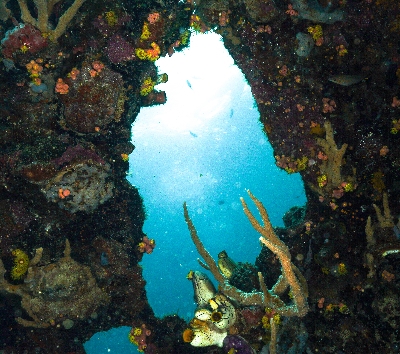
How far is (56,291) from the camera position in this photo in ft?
25.5

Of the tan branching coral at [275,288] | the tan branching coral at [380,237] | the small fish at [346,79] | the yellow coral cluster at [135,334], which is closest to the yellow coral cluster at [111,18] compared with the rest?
the tan branching coral at [275,288]

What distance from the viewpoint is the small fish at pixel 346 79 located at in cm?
746

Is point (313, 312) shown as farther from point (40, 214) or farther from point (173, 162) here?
point (173, 162)

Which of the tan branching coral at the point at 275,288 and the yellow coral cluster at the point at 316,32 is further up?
the yellow coral cluster at the point at 316,32

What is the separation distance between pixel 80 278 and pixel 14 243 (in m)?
1.90

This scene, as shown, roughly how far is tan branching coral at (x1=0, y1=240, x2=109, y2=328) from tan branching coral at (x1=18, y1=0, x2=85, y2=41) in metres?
5.33

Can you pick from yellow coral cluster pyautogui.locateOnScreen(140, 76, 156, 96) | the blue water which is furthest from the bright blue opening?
yellow coral cluster pyautogui.locateOnScreen(140, 76, 156, 96)

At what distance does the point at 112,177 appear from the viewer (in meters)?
8.45

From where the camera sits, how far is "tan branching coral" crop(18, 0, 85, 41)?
7.34m

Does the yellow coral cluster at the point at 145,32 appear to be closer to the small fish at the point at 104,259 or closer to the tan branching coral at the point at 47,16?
the tan branching coral at the point at 47,16

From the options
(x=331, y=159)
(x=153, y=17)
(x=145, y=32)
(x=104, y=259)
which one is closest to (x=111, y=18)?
(x=145, y=32)

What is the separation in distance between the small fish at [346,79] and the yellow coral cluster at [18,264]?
894 centimetres

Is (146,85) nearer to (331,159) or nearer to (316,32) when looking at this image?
(316,32)

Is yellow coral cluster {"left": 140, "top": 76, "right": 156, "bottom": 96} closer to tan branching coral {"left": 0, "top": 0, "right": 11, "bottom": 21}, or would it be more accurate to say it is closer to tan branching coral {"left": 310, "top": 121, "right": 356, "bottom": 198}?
tan branching coral {"left": 0, "top": 0, "right": 11, "bottom": 21}
